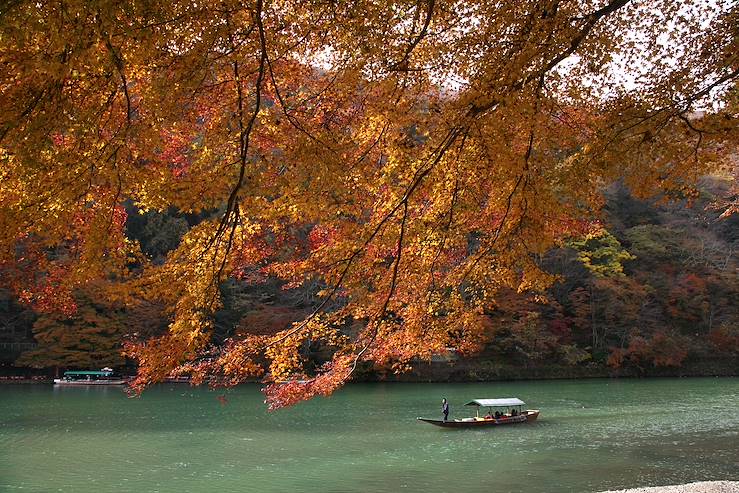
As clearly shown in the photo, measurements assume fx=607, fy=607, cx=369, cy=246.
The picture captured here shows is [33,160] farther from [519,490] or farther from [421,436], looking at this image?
[421,436]

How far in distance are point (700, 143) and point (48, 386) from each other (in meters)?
27.3

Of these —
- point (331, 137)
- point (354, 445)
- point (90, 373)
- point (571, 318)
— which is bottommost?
point (354, 445)

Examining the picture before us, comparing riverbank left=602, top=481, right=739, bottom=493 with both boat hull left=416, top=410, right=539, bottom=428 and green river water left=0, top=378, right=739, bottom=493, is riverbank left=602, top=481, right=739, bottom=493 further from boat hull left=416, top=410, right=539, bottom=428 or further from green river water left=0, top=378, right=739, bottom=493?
boat hull left=416, top=410, right=539, bottom=428

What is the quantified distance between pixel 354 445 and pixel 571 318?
1944 cm

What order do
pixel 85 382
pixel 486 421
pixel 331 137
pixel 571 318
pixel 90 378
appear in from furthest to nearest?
1. pixel 571 318
2. pixel 90 378
3. pixel 85 382
4. pixel 486 421
5. pixel 331 137

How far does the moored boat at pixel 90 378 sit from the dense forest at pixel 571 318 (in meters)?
0.51

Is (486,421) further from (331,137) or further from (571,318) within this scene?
(571,318)

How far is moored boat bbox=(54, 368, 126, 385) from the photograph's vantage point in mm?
25797

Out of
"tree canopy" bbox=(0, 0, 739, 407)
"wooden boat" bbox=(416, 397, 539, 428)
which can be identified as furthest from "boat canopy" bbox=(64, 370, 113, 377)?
"tree canopy" bbox=(0, 0, 739, 407)

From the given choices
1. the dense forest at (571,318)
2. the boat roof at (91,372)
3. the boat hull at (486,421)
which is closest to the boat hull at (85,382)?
the boat roof at (91,372)

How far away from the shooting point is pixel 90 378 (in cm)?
2700

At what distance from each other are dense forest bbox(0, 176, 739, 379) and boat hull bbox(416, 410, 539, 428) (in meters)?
10.2

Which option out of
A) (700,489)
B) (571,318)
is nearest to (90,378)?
(571,318)

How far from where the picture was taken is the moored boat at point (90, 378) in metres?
25.8
